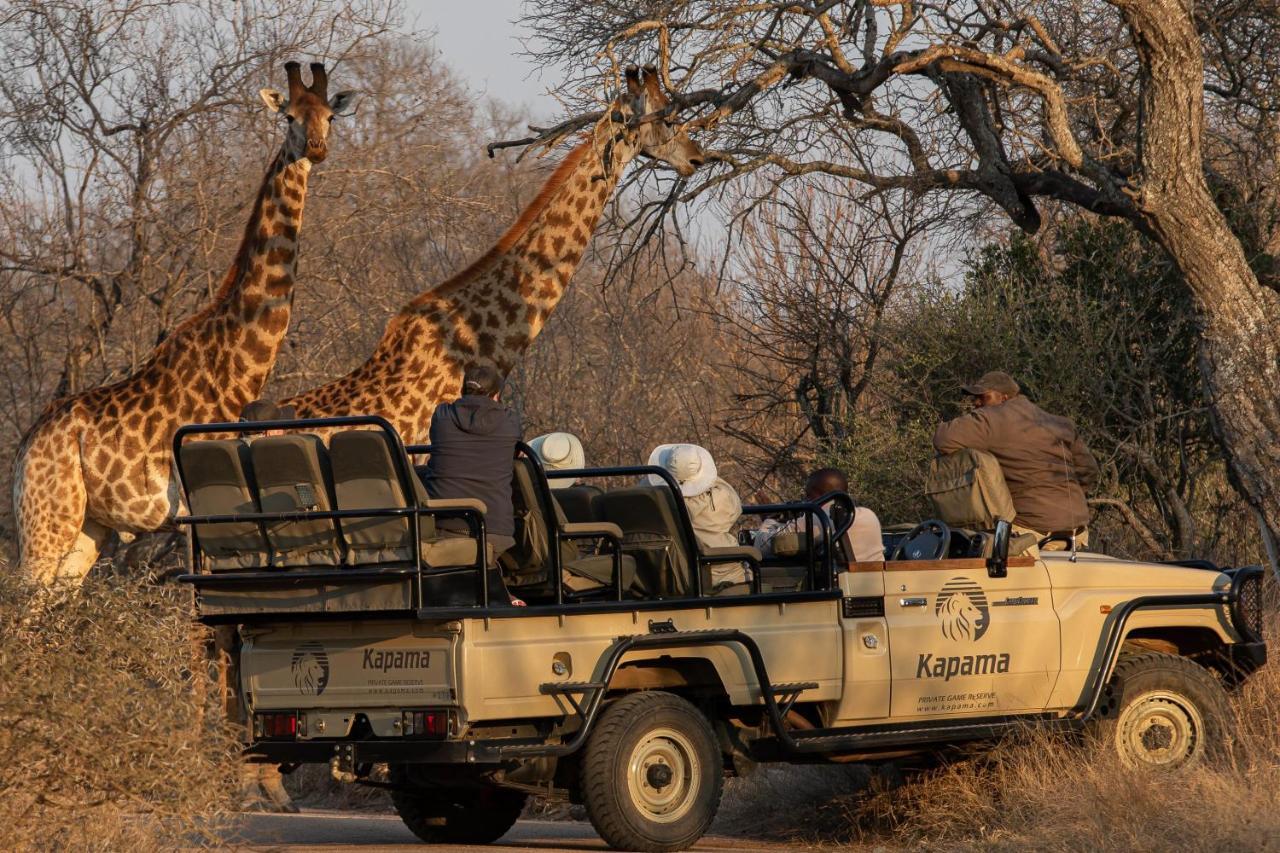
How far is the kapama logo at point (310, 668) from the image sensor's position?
8094 millimetres

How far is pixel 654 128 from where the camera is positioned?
12.9m

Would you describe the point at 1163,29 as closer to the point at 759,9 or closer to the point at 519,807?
the point at 759,9

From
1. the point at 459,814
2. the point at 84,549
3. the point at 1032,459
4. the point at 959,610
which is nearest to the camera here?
the point at 959,610

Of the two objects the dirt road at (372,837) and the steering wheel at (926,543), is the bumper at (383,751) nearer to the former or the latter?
the dirt road at (372,837)

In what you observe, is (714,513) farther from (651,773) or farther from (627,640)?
(651,773)

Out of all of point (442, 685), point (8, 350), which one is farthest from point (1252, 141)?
point (8, 350)

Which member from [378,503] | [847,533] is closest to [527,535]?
[378,503]

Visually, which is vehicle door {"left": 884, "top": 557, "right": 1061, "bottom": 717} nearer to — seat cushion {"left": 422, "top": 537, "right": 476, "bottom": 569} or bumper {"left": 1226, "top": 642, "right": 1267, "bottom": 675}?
bumper {"left": 1226, "top": 642, "right": 1267, "bottom": 675}

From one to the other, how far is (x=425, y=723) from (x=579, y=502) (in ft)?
5.16

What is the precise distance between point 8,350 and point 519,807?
37.5 feet

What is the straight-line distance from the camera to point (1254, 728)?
959cm

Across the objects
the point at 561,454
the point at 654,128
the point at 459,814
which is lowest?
the point at 459,814

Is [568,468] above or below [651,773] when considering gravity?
above

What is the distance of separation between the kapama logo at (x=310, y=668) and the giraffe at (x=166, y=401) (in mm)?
4274
